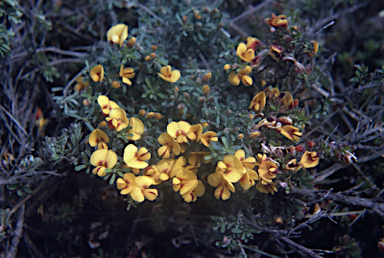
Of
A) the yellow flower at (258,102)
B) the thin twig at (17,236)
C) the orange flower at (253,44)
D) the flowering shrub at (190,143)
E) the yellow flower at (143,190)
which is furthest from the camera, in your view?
the thin twig at (17,236)

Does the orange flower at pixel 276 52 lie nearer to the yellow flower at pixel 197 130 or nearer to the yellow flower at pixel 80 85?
the yellow flower at pixel 197 130

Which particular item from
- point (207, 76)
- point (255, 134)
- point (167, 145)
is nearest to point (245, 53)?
point (207, 76)

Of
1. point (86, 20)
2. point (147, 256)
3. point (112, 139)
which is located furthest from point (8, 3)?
point (147, 256)

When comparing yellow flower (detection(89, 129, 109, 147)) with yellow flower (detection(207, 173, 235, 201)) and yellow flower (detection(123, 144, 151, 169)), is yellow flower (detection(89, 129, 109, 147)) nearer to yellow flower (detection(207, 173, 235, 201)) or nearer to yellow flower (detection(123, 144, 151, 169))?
yellow flower (detection(123, 144, 151, 169))

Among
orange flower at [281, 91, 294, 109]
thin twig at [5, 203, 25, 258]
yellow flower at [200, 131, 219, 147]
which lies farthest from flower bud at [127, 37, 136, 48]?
thin twig at [5, 203, 25, 258]

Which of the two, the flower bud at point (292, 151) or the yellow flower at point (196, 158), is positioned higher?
the yellow flower at point (196, 158)

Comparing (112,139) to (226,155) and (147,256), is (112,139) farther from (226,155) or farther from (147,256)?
(147,256)

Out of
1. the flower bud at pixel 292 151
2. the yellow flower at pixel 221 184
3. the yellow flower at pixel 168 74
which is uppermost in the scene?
the yellow flower at pixel 168 74

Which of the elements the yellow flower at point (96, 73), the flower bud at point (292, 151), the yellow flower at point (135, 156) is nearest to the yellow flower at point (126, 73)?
the yellow flower at point (96, 73)
